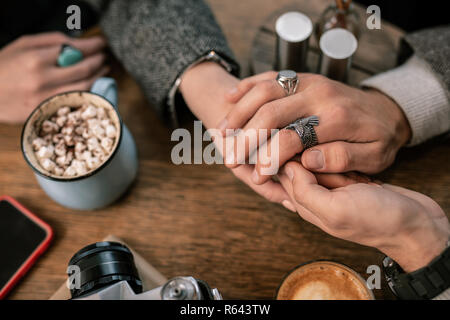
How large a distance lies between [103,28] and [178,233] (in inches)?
18.3

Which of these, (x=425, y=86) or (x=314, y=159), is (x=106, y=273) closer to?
(x=314, y=159)

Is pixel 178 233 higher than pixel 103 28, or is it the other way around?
pixel 103 28

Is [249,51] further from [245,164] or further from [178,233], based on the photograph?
[178,233]

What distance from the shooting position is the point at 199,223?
2.08 ft

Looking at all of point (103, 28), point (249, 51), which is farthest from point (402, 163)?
point (103, 28)

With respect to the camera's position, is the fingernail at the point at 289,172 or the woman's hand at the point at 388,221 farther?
the fingernail at the point at 289,172

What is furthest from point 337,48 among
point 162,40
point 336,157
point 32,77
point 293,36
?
point 32,77

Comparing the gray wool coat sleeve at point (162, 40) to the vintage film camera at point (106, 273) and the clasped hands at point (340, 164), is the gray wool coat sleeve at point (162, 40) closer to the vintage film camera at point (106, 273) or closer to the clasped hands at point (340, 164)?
the clasped hands at point (340, 164)

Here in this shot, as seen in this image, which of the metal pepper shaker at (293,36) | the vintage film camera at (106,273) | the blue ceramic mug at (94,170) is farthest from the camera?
the metal pepper shaker at (293,36)

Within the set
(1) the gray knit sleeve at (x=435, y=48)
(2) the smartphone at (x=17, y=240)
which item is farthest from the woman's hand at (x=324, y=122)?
(2) the smartphone at (x=17, y=240)

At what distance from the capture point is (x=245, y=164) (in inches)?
24.6

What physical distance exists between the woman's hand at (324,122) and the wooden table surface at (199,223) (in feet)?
0.28

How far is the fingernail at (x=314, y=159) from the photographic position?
1.84ft

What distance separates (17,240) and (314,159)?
1.61 ft
